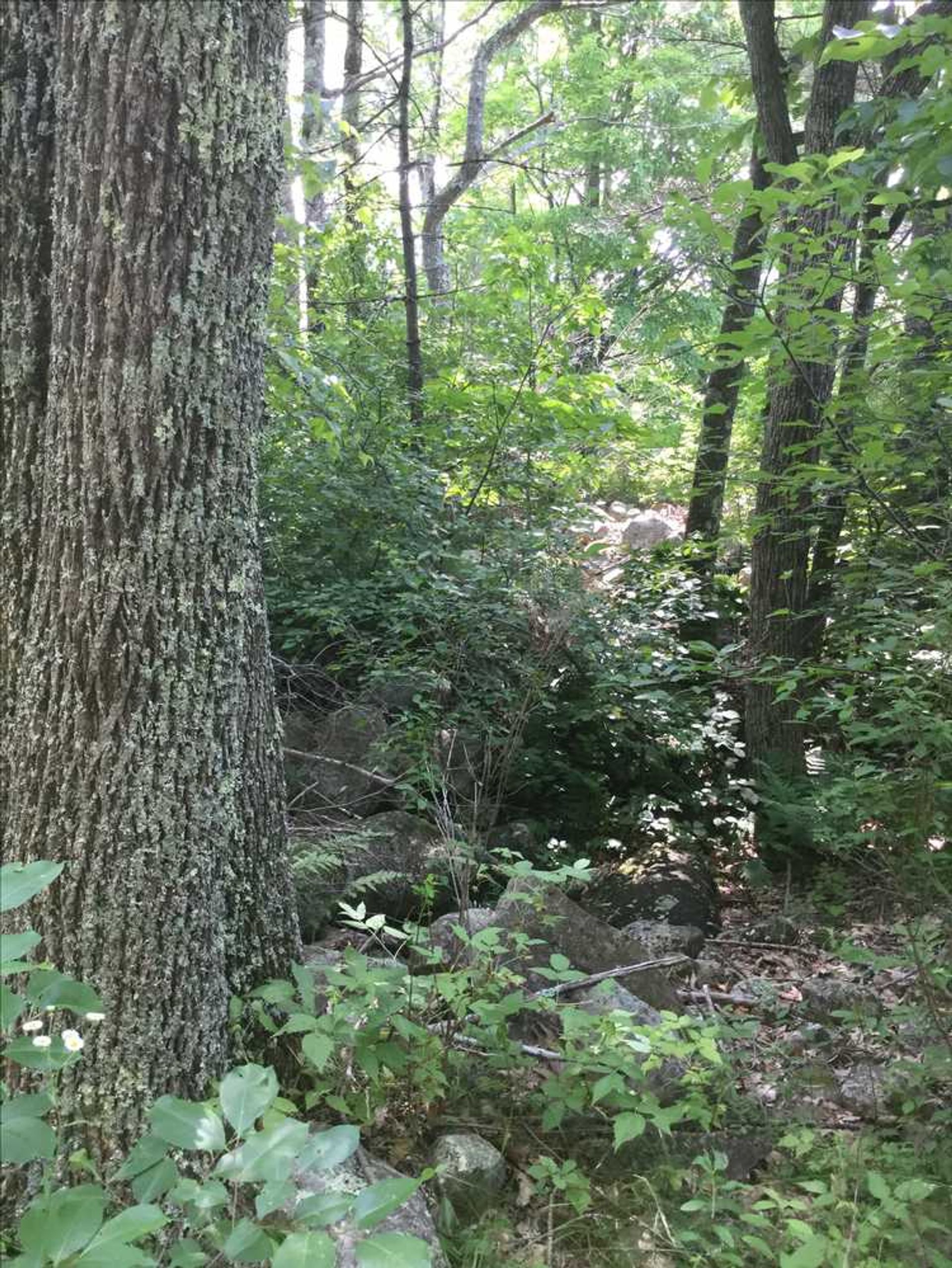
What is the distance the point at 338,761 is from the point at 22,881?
3.40 meters

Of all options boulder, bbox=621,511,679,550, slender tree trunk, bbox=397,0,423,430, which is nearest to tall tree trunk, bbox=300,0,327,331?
slender tree trunk, bbox=397,0,423,430

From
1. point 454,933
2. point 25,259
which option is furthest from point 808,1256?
point 25,259

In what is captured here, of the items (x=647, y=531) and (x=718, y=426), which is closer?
(x=718, y=426)

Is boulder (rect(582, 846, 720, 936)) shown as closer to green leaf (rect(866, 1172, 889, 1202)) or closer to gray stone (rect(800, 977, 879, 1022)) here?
gray stone (rect(800, 977, 879, 1022))

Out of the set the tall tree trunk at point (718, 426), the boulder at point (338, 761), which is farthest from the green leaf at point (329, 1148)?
the tall tree trunk at point (718, 426)

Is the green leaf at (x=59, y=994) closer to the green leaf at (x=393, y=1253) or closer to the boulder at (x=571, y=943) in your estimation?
the green leaf at (x=393, y=1253)

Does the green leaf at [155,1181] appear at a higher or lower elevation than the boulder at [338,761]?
higher

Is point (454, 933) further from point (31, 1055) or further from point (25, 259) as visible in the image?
point (25, 259)

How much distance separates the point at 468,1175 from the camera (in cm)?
224

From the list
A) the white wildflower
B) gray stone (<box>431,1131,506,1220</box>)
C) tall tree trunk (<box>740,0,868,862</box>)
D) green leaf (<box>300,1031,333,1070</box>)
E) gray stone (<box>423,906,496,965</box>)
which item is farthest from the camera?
tall tree trunk (<box>740,0,868,862</box>)

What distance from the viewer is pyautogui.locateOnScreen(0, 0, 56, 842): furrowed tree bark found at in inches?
79.7

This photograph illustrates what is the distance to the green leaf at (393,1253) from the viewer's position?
1193mm

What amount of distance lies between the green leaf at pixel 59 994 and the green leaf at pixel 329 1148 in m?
0.37

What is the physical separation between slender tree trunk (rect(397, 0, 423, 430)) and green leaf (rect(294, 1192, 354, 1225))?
5.60 m
